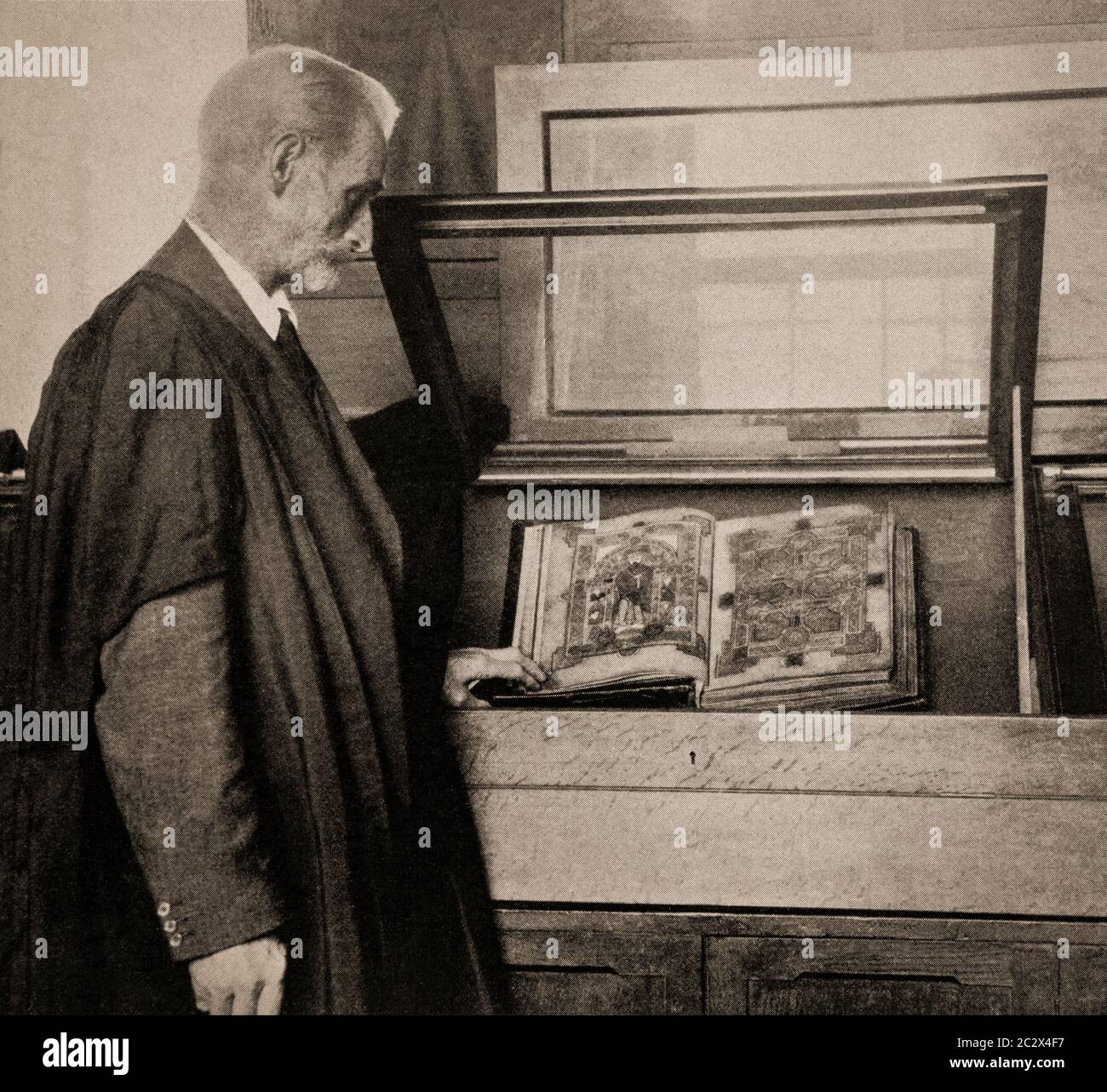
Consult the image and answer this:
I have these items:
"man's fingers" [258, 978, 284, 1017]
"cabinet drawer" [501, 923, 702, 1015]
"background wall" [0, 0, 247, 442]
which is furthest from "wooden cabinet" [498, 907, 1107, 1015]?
"background wall" [0, 0, 247, 442]

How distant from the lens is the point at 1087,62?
77.3 inches

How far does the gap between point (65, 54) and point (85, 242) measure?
31 centimetres

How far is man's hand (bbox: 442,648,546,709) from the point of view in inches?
71.1

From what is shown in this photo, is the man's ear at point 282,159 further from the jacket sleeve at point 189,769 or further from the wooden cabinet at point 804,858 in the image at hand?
the wooden cabinet at point 804,858

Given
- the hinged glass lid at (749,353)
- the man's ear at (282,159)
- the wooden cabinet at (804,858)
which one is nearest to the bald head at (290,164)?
the man's ear at (282,159)

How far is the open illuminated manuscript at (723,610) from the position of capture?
5.83ft

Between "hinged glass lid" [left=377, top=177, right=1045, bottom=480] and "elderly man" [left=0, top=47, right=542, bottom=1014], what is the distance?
34 cm

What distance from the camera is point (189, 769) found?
4.58 feet

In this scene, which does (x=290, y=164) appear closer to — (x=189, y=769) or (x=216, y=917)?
(x=189, y=769)

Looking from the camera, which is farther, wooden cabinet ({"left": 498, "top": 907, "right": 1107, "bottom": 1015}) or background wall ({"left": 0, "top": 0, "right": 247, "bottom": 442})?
background wall ({"left": 0, "top": 0, "right": 247, "bottom": 442})

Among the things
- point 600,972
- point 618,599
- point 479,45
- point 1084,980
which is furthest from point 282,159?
point 1084,980

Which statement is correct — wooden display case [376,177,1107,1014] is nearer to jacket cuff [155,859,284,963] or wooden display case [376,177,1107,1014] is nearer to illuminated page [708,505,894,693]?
illuminated page [708,505,894,693]
